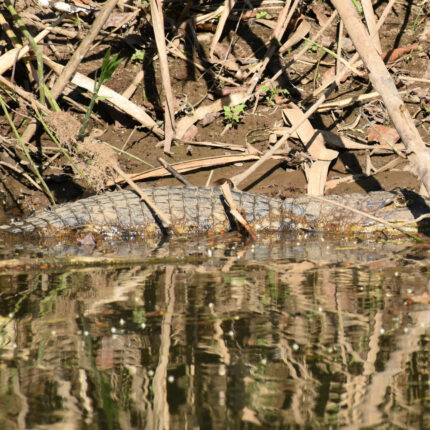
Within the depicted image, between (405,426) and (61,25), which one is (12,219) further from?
(405,426)

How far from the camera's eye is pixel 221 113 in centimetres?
798

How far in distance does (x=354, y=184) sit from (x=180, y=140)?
2.02 metres

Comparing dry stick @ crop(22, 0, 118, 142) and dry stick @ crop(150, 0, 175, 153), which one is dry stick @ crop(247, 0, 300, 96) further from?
dry stick @ crop(22, 0, 118, 142)

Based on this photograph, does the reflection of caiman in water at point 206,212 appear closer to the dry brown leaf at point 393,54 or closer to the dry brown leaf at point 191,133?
the dry brown leaf at point 191,133

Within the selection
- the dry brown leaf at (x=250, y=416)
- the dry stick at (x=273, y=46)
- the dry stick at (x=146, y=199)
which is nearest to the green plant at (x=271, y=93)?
the dry stick at (x=273, y=46)

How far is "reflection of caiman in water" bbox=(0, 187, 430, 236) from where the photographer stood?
6.44m

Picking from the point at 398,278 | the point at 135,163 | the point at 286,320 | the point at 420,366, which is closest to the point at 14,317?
the point at 286,320

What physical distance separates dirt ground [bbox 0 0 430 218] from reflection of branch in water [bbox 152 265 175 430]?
3290 mm

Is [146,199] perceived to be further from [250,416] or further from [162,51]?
[250,416]

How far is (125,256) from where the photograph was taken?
5.31 meters

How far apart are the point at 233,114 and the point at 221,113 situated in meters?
0.18

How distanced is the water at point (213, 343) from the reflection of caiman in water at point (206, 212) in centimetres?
135

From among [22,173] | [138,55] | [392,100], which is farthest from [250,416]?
[138,55]

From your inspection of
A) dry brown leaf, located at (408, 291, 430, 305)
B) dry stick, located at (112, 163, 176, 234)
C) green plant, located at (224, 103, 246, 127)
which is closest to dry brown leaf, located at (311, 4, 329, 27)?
green plant, located at (224, 103, 246, 127)
